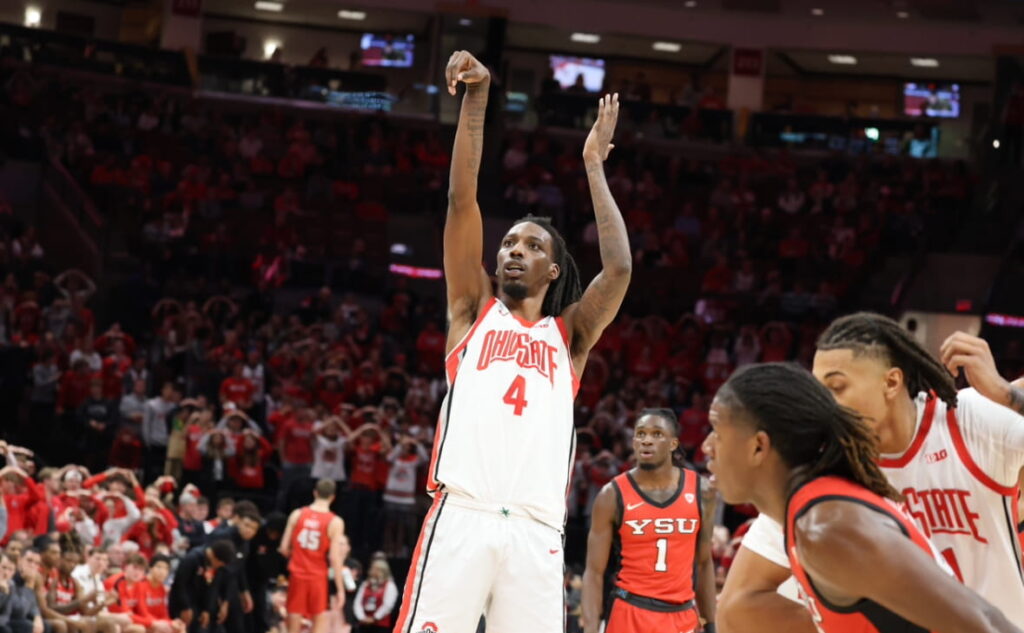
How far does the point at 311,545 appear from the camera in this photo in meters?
13.9

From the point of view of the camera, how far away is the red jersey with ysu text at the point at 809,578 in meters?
3.13

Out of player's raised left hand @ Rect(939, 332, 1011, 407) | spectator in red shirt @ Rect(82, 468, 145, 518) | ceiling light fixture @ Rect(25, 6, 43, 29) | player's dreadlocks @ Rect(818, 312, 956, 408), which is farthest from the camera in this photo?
ceiling light fixture @ Rect(25, 6, 43, 29)

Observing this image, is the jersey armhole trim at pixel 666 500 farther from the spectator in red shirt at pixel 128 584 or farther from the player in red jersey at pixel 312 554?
the spectator in red shirt at pixel 128 584

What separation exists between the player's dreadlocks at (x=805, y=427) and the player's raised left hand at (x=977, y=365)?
1.21 m

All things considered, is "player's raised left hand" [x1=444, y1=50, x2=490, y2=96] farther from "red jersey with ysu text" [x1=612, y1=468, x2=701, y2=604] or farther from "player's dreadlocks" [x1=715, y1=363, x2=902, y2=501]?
"red jersey with ysu text" [x1=612, y1=468, x2=701, y2=604]

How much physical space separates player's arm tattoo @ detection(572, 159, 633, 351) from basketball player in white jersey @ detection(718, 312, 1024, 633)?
187 cm

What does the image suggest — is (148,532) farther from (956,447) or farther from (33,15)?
(33,15)

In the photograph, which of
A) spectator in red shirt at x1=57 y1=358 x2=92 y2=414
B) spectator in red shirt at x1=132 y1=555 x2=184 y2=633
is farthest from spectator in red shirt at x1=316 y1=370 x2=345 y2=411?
spectator in red shirt at x1=132 y1=555 x2=184 y2=633

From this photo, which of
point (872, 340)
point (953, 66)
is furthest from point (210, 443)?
point (953, 66)

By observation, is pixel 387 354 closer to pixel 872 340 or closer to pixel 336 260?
pixel 336 260

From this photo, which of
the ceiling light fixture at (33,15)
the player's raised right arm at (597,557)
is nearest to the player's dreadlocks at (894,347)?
the player's raised right arm at (597,557)

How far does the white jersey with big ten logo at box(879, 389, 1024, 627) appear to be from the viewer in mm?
4418

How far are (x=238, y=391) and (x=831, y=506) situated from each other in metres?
15.6

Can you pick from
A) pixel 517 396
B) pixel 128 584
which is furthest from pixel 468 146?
pixel 128 584
